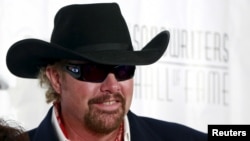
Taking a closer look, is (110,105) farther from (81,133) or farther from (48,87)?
(48,87)

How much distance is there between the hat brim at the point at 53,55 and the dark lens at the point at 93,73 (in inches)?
1.6

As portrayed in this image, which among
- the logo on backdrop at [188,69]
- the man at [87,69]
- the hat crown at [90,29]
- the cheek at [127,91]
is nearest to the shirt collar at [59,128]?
the man at [87,69]

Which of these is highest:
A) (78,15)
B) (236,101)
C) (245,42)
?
(78,15)

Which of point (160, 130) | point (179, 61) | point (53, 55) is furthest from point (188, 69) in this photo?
point (53, 55)

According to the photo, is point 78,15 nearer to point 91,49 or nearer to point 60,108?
point 91,49

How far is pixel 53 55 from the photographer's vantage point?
7.22 feet

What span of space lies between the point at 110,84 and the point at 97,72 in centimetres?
5

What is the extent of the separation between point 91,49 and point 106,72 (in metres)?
0.08

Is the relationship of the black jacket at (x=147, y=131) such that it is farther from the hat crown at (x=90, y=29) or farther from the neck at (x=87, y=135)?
the hat crown at (x=90, y=29)

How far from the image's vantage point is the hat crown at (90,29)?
7.23 ft

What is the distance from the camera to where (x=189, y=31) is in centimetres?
288

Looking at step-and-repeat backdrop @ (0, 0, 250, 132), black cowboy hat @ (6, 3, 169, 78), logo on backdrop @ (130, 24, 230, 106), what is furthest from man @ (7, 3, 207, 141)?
logo on backdrop @ (130, 24, 230, 106)

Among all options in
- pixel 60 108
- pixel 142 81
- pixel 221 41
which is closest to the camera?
pixel 60 108

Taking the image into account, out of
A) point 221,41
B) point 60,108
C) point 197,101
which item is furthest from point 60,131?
point 221,41
